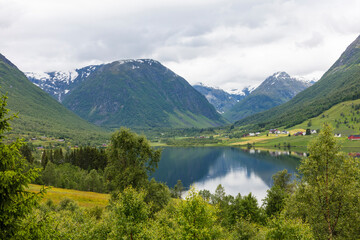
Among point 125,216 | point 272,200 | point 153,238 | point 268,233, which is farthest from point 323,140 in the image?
point 272,200

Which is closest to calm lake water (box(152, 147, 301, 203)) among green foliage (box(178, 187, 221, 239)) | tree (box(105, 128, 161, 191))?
tree (box(105, 128, 161, 191))

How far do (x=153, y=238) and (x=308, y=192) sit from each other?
16585mm

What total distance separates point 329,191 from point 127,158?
35602 millimetres

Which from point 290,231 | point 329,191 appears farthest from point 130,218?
point 329,191

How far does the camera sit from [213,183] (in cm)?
13938

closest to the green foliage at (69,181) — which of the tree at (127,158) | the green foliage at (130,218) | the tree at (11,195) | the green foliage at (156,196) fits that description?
the tree at (127,158)

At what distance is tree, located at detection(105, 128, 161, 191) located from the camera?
4722 cm

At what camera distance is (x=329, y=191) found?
23.0 m

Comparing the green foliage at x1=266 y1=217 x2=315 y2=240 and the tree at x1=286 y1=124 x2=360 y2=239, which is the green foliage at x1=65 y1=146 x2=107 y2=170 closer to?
the green foliage at x1=266 y1=217 x2=315 y2=240

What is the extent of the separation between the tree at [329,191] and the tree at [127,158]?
99.1ft

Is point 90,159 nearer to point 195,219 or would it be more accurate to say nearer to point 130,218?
point 130,218

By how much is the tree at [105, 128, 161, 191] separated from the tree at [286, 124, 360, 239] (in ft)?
99.1

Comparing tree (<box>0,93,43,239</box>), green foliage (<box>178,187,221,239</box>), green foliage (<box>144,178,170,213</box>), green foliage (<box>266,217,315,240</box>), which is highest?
tree (<box>0,93,43,239</box>)

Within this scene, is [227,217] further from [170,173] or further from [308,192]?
[170,173]
